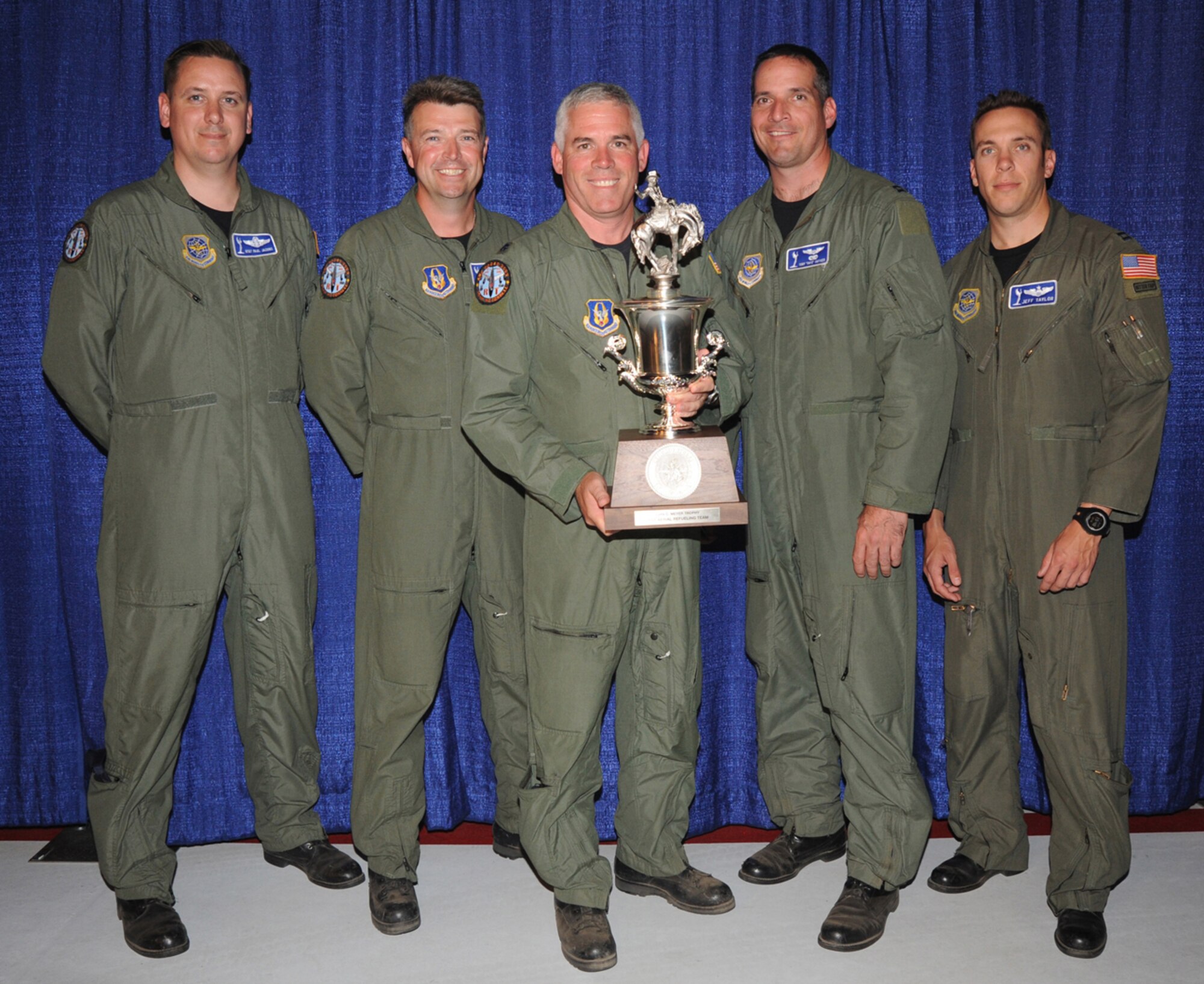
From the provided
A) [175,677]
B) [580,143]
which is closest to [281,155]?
[580,143]

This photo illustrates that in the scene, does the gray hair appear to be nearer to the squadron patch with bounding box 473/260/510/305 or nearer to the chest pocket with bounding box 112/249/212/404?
the squadron patch with bounding box 473/260/510/305

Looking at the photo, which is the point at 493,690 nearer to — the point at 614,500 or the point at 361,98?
the point at 614,500

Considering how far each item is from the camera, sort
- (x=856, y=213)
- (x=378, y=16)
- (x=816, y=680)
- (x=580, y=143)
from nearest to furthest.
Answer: (x=580, y=143), (x=856, y=213), (x=816, y=680), (x=378, y=16)

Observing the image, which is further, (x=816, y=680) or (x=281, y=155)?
(x=281, y=155)

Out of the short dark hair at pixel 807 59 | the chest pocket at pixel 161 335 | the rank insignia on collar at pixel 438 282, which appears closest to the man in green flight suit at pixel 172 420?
the chest pocket at pixel 161 335

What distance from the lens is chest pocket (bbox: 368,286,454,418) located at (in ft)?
9.16

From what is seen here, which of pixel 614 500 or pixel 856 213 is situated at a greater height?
pixel 856 213

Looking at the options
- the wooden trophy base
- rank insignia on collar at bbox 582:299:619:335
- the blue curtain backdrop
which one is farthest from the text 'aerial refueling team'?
the blue curtain backdrop

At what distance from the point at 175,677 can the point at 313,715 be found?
45cm

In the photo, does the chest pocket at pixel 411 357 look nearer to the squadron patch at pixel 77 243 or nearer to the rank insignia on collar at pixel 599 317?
the rank insignia on collar at pixel 599 317

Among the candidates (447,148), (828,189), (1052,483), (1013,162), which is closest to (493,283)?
(447,148)

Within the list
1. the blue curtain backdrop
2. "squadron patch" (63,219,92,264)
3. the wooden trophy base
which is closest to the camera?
the wooden trophy base

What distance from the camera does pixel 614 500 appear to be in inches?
88.4

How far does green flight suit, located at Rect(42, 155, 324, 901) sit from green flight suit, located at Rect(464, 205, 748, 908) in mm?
697
